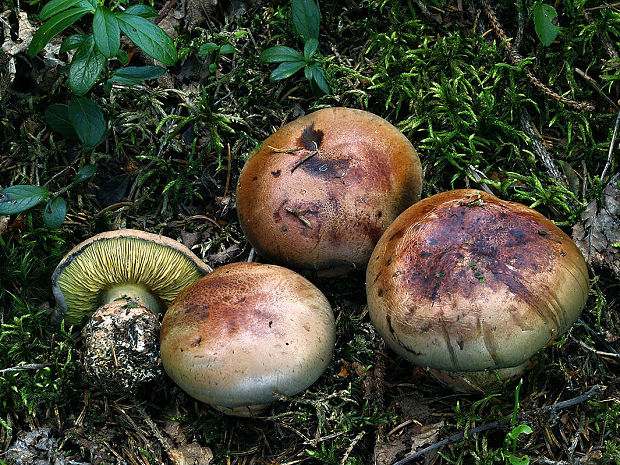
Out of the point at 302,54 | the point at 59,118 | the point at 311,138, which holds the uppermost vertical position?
the point at 302,54

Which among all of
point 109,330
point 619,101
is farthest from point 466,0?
point 109,330

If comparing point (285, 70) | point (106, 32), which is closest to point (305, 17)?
point (285, 70)

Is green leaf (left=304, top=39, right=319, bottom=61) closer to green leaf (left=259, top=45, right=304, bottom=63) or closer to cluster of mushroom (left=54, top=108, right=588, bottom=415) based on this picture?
green leaf (left=259, top=45, right=304, bottom=63)

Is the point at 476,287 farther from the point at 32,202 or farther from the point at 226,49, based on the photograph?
the point at 32,202

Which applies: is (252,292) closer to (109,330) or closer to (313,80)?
(109,330)

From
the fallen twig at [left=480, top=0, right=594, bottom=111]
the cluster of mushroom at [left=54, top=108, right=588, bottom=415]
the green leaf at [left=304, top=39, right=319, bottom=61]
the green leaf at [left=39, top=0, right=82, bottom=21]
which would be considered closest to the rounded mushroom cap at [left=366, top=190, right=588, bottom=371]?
the cluster of mushroom at [left=54, top=108, right=588, bottom=415]

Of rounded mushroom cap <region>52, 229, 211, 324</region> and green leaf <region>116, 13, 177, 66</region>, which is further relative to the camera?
rounded mushroom cap <region>52, 229, 211, 324</region>
